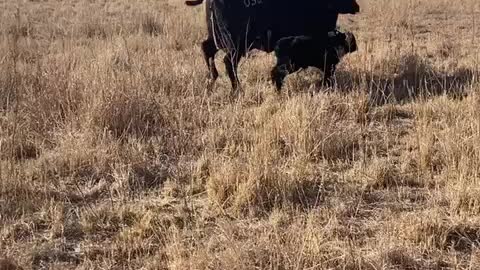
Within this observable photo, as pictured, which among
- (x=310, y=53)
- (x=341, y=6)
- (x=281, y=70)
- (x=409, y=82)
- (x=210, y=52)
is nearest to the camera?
(x=281, y=70)

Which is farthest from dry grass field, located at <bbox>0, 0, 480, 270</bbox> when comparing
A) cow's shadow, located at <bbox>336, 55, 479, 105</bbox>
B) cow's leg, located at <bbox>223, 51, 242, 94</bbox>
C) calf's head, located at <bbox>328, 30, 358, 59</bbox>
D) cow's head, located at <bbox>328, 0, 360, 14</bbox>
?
cow's head, located at <bbox>328, 0, 360, 14</bbox>

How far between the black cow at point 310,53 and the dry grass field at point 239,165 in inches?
7.3

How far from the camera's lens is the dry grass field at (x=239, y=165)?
10.9ft

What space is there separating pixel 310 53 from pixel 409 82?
1160 millimetres

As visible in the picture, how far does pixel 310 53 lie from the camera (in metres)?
6.32

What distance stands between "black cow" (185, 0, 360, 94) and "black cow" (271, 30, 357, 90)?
15 cm

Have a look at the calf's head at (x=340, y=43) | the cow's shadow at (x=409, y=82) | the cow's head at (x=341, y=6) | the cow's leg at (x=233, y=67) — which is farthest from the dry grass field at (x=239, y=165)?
the cow's head at (x=341, y=6)

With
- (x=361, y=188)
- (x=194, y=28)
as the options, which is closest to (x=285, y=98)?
(x=361, y=188)

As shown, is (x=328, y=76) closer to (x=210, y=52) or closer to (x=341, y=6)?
(x=341, y=6)

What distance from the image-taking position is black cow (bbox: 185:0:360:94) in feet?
20.6

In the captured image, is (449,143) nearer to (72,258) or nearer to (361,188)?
(361,188)

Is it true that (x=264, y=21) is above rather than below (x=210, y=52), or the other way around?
above

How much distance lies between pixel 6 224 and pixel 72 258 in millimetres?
522

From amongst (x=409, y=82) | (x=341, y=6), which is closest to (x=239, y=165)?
(x=341, y=6)
